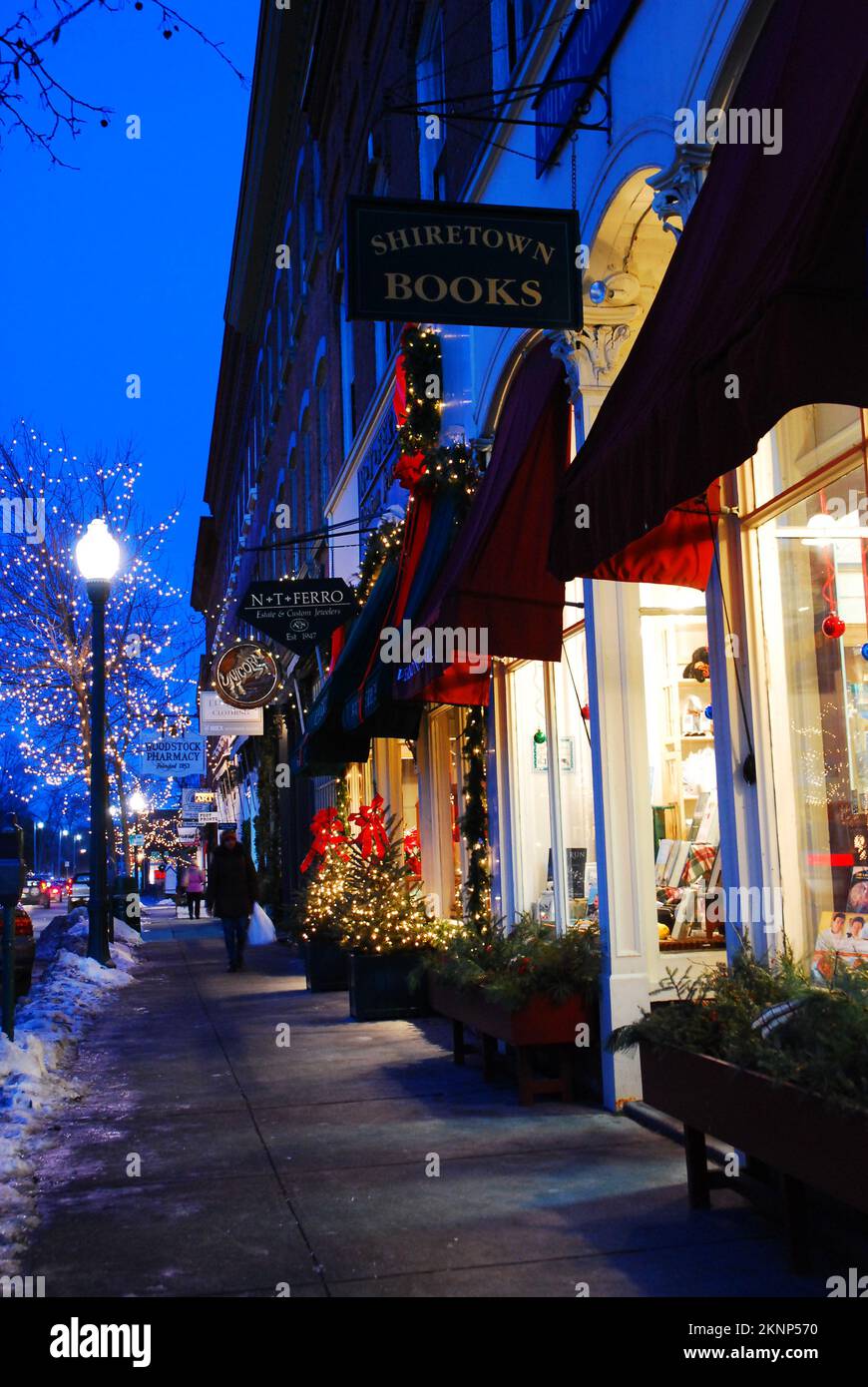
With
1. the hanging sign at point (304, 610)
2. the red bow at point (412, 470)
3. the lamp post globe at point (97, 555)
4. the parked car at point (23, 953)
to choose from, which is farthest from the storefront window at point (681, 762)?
the parked car at point (23, 953)

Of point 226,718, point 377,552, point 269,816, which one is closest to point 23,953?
point 377,552

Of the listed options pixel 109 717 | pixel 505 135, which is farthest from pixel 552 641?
pixel 109 717

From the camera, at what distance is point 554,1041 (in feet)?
25.7

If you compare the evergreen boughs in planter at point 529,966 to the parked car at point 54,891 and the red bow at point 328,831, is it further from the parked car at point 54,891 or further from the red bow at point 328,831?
the parked car at point 54,891

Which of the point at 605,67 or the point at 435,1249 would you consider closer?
the point at 435,1249

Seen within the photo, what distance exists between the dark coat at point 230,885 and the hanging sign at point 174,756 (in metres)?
7.86

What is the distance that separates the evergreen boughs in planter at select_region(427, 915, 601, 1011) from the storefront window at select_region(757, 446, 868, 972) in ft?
6.09

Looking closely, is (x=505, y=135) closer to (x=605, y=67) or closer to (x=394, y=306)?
(x=605, y=67)

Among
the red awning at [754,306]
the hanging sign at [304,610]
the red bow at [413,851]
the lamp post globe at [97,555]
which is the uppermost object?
the lamp post globe at [97,555]

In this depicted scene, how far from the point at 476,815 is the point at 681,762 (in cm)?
274

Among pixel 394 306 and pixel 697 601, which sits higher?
pixel 394 306

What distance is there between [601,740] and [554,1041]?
1.83 meters

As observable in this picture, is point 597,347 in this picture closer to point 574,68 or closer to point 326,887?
point 574,68

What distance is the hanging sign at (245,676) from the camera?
23.0 metres
